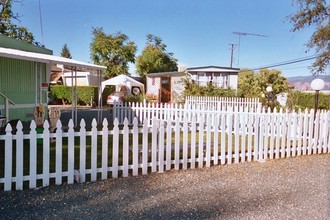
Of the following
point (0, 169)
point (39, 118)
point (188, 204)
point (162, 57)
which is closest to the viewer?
point (188, 204)

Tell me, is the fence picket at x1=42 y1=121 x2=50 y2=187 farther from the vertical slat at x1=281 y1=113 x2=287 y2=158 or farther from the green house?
the green house

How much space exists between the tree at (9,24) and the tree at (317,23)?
803 inches

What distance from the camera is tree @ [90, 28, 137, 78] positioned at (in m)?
38.3

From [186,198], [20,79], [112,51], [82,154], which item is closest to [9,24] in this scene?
[112,51]

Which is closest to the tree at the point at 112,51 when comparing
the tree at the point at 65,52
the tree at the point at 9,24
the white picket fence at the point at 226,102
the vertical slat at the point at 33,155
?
the tree at the point at 9,24

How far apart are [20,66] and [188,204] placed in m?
9.50

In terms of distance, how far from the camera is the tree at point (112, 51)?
126 ft

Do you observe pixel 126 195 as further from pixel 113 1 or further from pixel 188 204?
pixel 113 1

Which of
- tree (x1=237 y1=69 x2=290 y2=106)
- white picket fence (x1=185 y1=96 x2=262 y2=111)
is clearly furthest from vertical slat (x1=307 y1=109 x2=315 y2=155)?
tree (x1=237 y1=69 x2=290 y2=106)

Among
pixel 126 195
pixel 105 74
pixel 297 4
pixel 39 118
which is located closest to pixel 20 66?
pixel 39 118

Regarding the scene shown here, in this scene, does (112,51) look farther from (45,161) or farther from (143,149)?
(45,161)

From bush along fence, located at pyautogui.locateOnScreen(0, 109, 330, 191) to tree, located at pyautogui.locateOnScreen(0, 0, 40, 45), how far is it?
1984 centimetres

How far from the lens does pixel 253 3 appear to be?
17.8 meters

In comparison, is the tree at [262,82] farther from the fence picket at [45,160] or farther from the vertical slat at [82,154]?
the fence picket at [45,160]
